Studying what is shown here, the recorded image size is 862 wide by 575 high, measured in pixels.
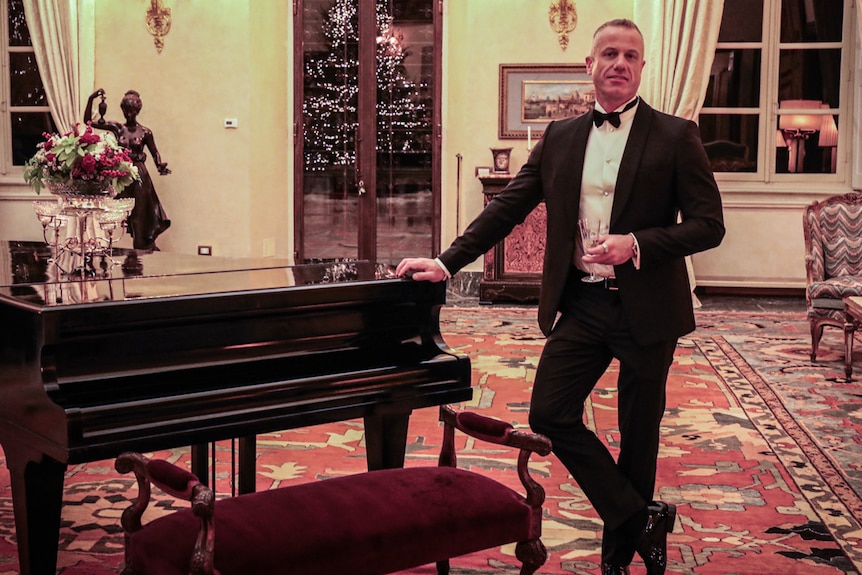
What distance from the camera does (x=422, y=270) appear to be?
2930mm

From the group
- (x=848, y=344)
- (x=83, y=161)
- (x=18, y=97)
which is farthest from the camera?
(x=18, y=97)

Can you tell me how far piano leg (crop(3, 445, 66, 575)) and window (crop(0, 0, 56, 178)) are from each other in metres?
8.47

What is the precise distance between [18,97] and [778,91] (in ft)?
24.1

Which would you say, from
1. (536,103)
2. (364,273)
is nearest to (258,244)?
(536,103)

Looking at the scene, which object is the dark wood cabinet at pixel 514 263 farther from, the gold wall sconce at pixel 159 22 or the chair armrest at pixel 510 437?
the chair armrest at pixel 510 437

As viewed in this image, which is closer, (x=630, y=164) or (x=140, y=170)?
(x=630, y=164)

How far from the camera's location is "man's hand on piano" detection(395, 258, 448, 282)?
9.58 ft

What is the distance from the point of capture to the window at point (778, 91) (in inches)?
365

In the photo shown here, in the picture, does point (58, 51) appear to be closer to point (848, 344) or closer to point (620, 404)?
point (848, 344)

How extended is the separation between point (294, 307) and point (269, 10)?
25.0ft

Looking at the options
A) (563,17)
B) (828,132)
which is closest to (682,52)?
(563,17)

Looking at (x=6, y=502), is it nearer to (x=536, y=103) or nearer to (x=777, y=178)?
(x=536, y=103)

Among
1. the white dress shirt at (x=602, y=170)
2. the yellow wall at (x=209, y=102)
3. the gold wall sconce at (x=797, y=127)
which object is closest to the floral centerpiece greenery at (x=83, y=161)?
the white dress shirt at (x=602, y=170)

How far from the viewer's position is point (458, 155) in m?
9.61
